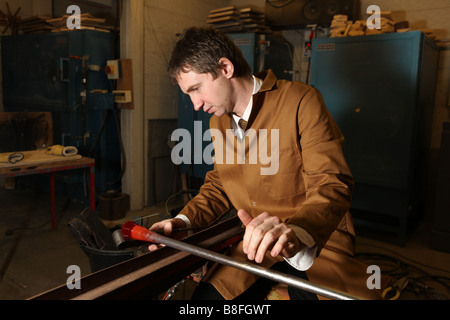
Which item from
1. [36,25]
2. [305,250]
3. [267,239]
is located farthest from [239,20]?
[267,239]

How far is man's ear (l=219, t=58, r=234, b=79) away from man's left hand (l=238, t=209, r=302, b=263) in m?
0.63

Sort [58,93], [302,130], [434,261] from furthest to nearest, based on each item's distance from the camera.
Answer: [58,93] < [434,261] < [302,130]

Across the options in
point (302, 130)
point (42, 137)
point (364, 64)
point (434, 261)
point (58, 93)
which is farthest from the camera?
point (58, 93)

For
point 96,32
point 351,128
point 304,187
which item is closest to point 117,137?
point 96,32

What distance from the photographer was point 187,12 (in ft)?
13.7

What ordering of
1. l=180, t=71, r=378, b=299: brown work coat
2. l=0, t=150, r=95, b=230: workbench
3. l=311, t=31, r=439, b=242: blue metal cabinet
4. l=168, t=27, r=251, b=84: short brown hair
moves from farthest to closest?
l=311, t=31, r=439, b=242: blue metal cabinet → l=0, t=150, r=95, b=230: workbench → l=168, t=27, r=251, b=84: short brown hair → l=180, t=71, r=378, b=299: brown work coat

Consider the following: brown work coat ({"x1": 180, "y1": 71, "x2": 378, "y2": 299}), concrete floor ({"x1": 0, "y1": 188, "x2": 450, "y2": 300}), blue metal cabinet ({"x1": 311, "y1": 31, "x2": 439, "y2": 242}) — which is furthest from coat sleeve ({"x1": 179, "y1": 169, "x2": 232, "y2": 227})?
blue metal cabinet ({"x1": 311, "y1": 31, "x2": 439, "y2": 242})

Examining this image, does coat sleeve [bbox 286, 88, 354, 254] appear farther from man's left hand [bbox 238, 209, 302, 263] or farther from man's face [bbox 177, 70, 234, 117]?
man's face [bbox 177, 70, 234, 117]

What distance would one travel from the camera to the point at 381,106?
2.96m

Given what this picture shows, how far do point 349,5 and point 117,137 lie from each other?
2666 mm

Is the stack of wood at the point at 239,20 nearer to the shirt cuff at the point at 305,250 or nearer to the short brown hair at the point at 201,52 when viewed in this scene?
the short brown hair at the point at 201,52

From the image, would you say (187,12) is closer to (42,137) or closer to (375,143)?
(42,137)

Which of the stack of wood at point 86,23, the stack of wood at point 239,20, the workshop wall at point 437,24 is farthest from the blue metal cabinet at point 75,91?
the workshop wall at point 437,24

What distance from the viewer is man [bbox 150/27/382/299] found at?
1104 mm
